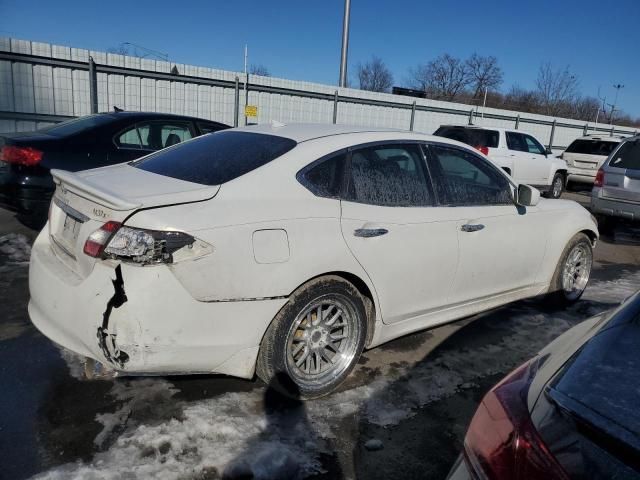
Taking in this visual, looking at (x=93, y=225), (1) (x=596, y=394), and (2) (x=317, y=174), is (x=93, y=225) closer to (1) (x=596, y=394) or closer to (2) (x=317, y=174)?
(2) (x=317, y=174)

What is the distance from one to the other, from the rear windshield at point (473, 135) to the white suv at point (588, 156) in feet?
14.3

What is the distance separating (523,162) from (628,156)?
4775mm

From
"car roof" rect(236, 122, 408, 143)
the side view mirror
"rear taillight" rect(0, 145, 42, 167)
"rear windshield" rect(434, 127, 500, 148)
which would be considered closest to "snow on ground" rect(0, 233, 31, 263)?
"rear taillight" rect(0, 145, 42, 167)

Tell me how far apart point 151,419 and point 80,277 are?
0.88m

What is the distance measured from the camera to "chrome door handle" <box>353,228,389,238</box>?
309 cm

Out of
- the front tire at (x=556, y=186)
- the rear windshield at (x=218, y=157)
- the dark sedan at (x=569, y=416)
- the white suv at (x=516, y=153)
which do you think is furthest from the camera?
the front tire at (x=556, y=186)

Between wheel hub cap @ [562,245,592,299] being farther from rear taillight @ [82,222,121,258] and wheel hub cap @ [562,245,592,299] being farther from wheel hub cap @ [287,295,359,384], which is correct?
rear taillight @ [82,222,121,258]

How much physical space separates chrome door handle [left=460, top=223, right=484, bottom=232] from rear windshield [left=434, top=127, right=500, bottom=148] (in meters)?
9.22

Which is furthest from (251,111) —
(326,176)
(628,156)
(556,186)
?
(326,176)

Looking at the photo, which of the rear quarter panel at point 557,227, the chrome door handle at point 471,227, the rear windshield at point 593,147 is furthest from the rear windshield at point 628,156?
the rear windshield at point 593,147

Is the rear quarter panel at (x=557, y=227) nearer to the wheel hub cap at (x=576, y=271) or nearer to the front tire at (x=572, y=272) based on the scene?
the front tire at (x=572, y=272)

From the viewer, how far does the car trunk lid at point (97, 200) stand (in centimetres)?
259

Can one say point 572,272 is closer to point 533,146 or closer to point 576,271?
point 576,271

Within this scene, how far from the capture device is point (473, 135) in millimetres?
12875
